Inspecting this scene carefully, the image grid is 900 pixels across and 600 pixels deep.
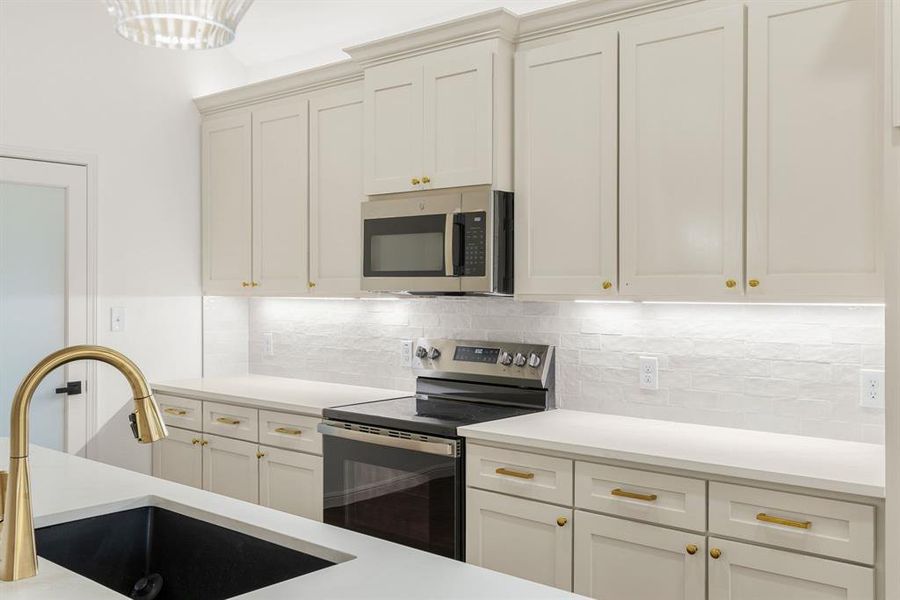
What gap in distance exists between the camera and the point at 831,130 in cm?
248

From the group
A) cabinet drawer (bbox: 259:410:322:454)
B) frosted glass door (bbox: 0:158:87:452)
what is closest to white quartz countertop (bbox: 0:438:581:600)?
cabinet drawer (bbox: 259:410:322:454)

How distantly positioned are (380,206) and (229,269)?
125 cm

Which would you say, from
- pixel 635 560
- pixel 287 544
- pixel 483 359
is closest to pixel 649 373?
pixel 483 359

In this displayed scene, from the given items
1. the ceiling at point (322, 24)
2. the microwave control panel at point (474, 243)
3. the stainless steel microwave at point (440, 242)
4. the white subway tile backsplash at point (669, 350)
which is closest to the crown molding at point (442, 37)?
the ceiling at point (322, 24)

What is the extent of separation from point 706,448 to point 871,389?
1.95 ft

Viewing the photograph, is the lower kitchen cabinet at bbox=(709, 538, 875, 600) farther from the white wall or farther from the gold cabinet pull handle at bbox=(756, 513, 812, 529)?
the white wall

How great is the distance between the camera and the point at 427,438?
120 inches

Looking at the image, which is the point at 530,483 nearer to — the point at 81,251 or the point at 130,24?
the point at 130,24

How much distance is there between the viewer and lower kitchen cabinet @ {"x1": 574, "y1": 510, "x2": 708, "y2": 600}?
2.42 metres

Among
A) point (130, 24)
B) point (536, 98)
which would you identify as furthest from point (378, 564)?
point (536, 98)

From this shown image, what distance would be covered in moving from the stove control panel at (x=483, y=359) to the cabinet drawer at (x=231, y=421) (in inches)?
31.5

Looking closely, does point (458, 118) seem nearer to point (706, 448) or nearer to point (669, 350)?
point (669, 350)

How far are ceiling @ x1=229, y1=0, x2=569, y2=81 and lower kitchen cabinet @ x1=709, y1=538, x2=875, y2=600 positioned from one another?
7.80ft

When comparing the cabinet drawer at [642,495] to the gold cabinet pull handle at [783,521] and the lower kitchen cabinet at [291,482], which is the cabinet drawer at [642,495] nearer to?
the gold cabinet pull handle at [783,521]
